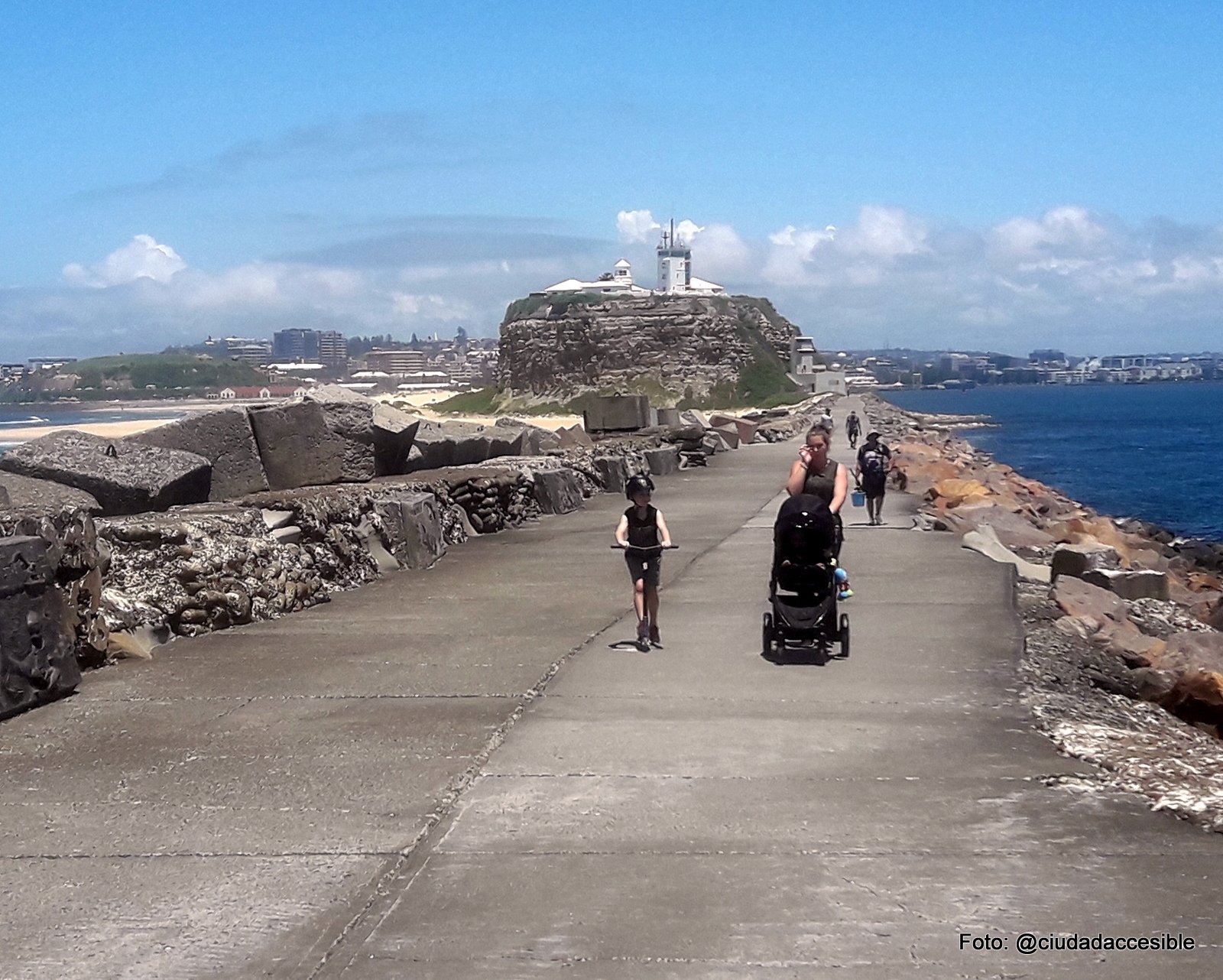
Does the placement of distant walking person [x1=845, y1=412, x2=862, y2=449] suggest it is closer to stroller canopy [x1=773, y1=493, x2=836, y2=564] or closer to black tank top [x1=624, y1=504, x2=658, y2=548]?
black tank top [x1=624, y1=504, x2=658, y2=548]

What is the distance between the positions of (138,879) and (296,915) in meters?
0.72

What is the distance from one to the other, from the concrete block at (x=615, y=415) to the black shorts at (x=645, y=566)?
74.7 ft

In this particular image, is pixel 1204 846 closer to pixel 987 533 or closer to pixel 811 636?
pixel 811 636

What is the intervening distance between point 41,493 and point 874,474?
9096 mm

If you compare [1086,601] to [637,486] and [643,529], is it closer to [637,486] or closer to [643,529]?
[643,529]

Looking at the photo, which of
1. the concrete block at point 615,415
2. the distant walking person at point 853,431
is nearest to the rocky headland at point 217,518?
the concrete block at point 615,415

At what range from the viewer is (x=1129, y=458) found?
7150 cm

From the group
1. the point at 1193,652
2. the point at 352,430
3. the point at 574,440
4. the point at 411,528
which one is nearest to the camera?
the point at 1193,652

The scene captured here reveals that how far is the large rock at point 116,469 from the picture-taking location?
1091 centimetres

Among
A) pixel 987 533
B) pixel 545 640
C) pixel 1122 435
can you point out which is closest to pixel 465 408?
Answer: pixel 1122 435

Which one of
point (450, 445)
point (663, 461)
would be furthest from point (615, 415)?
point (450, 445)

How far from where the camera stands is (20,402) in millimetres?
121312

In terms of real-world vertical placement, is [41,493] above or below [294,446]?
below

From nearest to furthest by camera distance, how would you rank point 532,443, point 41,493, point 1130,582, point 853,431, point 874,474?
point 41,493 → point 1130,582 → point 874,474 → point 532,443 → point 853,431
